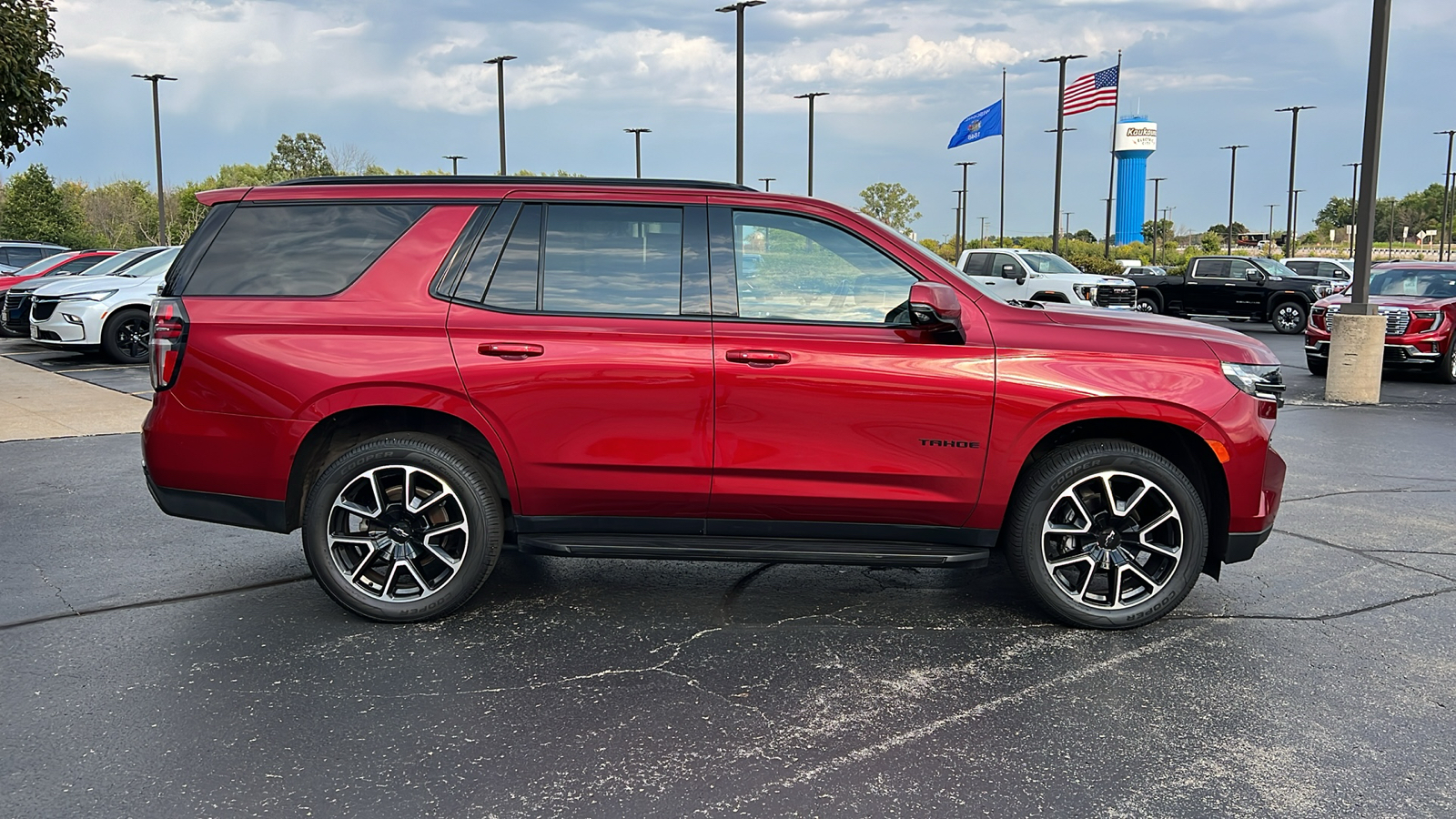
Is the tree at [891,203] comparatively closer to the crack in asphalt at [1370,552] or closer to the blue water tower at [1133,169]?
the blue water tower at [1133,169]

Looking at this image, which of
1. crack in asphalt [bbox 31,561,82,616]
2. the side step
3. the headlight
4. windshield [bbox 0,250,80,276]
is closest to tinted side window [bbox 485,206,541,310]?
the side step

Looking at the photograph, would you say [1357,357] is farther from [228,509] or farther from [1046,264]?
[228,509]

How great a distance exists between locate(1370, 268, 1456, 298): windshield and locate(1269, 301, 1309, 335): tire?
32.1ft

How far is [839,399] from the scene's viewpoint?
14.8ft

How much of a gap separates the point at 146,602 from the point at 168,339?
4.21 ft

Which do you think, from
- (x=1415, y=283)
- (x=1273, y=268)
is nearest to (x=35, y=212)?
(x=1273, y=268)

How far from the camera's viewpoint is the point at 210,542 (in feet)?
20.3

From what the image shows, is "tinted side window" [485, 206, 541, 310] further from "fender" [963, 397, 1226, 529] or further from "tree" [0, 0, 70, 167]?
"tree" [0, 0, 70, 167]

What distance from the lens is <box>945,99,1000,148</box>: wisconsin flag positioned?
37156 mm

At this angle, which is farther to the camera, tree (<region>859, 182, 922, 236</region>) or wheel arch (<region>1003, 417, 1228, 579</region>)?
tree (<region>859, 182, 922, 236</region>)

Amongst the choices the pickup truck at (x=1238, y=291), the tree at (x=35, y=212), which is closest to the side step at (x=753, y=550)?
the pickup truck at (x=1238, y=291)

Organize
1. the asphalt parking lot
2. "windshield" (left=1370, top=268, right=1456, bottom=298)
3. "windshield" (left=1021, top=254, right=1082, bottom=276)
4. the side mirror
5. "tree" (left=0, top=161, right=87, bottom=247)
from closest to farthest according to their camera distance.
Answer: the asphalt parking lot, the side mirror, "windshield" (left=1370, top=268, right=1456, bottom=298), "windshield" (left=1021, top=254, right=1082, bottom=276), "tree" (left=0, top=161, right=87, bottom=247)

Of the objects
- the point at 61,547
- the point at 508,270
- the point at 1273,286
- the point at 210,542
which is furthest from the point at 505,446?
the point at 1273,286

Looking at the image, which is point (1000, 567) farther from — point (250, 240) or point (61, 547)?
point (61, 547)
